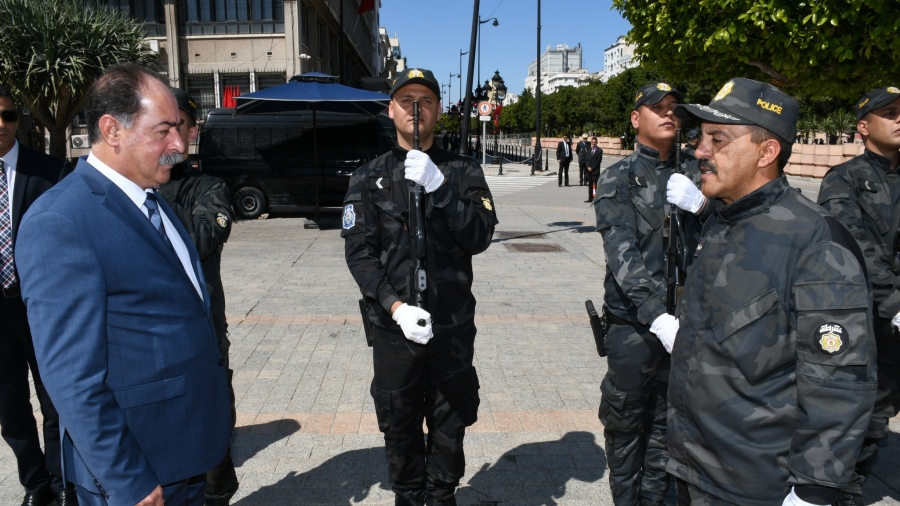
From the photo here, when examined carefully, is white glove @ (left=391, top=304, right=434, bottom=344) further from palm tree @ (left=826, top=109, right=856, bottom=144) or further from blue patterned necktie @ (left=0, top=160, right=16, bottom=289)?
palm tree @ (left=826, top=109, right=856, bottom=144)

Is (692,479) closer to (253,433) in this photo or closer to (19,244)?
(19,244)

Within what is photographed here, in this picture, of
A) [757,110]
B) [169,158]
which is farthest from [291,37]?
[757,110]

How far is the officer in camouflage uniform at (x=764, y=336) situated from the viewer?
75.0 inches

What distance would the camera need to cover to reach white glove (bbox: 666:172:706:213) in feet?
10.4

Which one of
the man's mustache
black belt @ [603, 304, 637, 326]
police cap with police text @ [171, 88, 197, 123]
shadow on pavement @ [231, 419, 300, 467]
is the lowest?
shadow on pavement @ [231, 419, 300, 467]

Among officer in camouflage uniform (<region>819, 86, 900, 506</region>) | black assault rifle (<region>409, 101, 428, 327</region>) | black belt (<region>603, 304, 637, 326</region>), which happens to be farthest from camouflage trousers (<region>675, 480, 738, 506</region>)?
officer in camouflage uniform (<region>819, 86, 900, 506</region>)

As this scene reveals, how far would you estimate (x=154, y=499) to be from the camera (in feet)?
6.32

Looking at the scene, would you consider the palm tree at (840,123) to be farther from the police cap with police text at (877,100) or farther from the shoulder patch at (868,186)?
the shoulder patch at (868,186)

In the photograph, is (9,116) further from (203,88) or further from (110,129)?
(203,88)

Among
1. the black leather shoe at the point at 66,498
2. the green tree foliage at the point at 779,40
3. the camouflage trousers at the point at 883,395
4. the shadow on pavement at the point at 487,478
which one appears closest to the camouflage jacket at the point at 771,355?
the shadow on pavement at the point at 487,478

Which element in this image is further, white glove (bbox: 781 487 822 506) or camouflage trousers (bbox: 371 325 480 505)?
camouflage trousers (bbox: 371 325 480 505)

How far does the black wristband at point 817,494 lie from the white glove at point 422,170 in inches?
68.3

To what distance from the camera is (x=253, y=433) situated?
14.6 feet

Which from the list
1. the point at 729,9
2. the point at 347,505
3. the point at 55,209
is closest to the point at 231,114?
the point at 729,9
